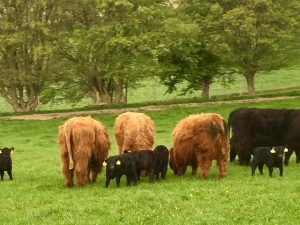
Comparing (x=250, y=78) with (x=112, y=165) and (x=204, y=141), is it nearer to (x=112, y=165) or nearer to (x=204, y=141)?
(x=204, y=141)

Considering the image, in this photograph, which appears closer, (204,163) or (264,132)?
(204,163)

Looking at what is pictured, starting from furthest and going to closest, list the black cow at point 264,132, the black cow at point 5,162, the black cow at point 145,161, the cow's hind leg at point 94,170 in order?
1. the black cow at point 264,132
2. the black cow at point 5,162
3. the cow's hind leg at point 94,170
4. the black cow at point 145,161

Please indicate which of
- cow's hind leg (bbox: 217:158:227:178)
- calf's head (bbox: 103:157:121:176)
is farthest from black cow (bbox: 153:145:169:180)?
cow's hind leg (bbox: 217:158:227:178)

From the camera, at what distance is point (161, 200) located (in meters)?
10.3

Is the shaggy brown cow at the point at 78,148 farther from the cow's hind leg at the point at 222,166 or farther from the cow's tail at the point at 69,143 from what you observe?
the cow's hind leg at the point at 222,166

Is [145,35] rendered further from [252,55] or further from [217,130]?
[217,130]

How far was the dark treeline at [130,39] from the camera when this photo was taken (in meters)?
33.9

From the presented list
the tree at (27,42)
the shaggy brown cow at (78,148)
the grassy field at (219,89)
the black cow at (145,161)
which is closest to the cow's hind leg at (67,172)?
the shaggy brown cow at (78,148)

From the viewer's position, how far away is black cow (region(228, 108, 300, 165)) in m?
16.3

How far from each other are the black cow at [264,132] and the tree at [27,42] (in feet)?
63.4

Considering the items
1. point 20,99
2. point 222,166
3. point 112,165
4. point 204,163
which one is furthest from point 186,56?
point 112,165

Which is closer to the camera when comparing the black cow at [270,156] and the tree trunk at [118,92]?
the black cow at [270,156]

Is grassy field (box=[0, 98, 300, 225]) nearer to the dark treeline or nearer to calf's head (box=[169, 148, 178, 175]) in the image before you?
calf's head (box=[169, 148, 178, 175])

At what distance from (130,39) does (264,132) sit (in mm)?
18394
